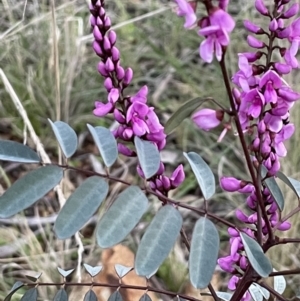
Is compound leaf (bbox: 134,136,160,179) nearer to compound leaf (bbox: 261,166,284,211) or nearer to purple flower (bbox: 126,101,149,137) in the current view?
purple flower (bbox: 126,101,149,137)

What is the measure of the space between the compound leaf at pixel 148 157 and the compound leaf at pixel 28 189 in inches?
3.2

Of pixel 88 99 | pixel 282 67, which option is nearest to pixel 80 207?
pixel 282 67

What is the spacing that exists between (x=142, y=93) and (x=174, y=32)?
193 cm

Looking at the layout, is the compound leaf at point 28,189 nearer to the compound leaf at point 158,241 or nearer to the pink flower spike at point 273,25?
the compound leaf at point 158,241

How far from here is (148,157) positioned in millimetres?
625

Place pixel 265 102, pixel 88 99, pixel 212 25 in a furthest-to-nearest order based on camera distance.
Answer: pixel 88 99, pixel 265 102, pixel 212 25

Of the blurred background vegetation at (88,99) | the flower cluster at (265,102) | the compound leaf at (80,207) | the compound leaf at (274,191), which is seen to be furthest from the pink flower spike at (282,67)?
the blurred background vegetation at (88,99)

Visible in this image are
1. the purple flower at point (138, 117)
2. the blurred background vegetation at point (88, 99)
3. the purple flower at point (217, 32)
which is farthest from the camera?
the blurred background vegetation at point (88, 99)

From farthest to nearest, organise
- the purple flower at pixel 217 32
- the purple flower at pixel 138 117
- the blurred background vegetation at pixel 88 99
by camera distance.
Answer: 1. the blurred background vegetation at pixel 88 99
2. the purple flower at pixel 138 117
3. the purple flower at pixel 217 32

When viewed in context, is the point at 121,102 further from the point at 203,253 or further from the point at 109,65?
the point at 203,253

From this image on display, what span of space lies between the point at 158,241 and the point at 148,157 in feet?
0.29

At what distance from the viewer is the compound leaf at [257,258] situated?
0.61 meters

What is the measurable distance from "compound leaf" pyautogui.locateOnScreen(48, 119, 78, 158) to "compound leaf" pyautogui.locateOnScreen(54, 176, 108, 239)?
0.06m

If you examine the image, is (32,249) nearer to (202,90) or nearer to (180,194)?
(180,194)
